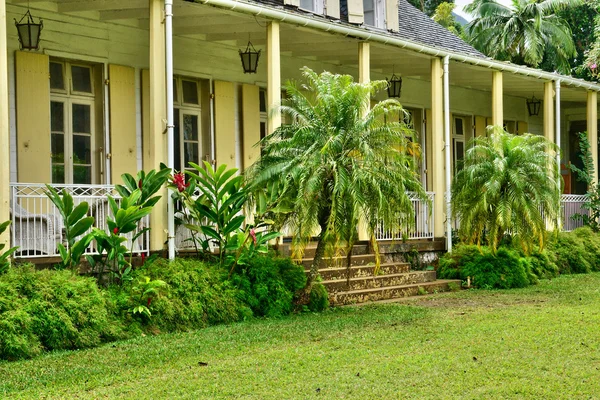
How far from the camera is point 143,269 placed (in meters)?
8.74

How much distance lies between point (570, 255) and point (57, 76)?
9.53 meters

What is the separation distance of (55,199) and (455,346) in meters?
4.20

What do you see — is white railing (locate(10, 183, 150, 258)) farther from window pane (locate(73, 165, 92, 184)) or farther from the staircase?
the staircase

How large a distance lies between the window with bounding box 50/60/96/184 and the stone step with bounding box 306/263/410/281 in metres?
3.49

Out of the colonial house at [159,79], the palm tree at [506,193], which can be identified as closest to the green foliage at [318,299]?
the colonial house at [159,79]

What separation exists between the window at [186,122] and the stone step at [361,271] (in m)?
2.95

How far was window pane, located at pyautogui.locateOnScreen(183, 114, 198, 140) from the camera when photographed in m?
12.5

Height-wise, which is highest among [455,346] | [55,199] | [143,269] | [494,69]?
[494,69]

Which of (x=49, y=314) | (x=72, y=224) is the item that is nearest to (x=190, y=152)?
(x=72, y=224)

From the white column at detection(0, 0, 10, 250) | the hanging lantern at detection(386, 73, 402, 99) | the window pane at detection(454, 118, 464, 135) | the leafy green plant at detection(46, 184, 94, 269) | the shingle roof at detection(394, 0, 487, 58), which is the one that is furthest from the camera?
the window pane at detection(454, 118, 464, 135)

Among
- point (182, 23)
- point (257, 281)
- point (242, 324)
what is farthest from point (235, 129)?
point (242, 324)

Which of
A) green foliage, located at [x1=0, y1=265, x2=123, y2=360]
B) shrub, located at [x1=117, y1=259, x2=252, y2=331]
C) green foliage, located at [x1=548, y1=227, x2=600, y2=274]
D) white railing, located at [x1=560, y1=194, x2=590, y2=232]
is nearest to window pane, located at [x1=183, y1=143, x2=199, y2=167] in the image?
shrub, located at [x1=117, y1=259, x2=252, y2=331]

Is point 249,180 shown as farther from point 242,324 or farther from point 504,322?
point 504,322

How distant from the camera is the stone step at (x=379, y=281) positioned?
10.5 metres
